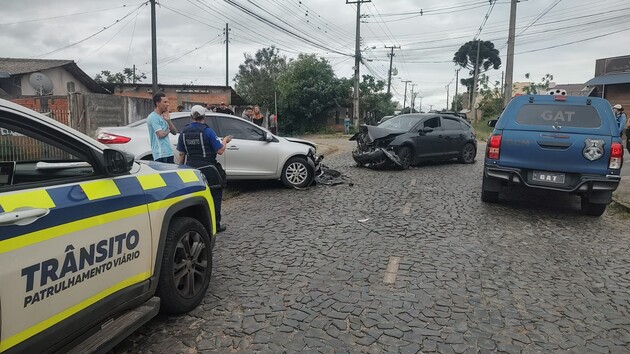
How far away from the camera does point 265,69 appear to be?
189ft

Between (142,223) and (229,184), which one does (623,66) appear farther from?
(142,223)

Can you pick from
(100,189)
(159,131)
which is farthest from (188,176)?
(159,131)

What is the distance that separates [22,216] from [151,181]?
3.63ft

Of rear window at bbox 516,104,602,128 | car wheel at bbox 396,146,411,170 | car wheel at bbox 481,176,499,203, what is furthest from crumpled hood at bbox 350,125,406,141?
rear window at bbox 516,104,602,128

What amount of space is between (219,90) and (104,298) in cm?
2991

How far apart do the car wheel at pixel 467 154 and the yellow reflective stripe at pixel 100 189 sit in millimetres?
12286

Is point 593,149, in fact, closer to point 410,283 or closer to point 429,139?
point 410,283

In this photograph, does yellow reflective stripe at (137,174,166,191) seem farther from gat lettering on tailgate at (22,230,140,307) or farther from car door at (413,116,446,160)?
car door at (413,116,446,160)

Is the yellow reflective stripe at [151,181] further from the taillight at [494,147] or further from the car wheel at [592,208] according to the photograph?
the car wheel at [592,208]

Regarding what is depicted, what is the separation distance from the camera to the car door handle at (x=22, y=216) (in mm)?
1939

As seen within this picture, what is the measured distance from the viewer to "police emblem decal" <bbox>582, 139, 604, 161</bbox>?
6359 millimetres

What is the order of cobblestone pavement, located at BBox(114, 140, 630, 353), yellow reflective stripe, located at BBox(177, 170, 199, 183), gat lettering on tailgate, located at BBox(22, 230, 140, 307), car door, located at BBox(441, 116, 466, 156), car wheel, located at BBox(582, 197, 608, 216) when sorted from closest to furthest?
gat lettering on tailgate, located at BBox(22, 230, 140, 307) → cobblestone pavement, located at BBox(114, 140, 630, 353) → yellow reflective stripe, located at BBox(177, 170, 199, 183) → car wheel, located at BBox(582, 197, 608, 216) → car door, located at BBox(441, 116, 466, 156)

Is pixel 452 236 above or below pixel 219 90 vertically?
below

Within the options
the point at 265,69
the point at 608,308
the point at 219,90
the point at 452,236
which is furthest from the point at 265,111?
the point at 608,308
